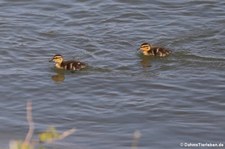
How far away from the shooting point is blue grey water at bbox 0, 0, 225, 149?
27.7ft

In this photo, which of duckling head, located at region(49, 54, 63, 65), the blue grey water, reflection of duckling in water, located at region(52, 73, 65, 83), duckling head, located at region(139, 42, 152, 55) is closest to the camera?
the blue grey water

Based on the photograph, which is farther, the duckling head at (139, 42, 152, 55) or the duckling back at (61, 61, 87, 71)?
the duckling head at (139, 42, 152, 55)

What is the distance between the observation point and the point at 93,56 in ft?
36.6

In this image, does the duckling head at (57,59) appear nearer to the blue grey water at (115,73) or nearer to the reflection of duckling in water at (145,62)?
the blue grey water at (115,73)

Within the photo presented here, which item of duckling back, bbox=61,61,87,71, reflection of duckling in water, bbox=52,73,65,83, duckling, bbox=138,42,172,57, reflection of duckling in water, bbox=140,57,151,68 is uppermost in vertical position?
duckling, bbox=138,42,172,57

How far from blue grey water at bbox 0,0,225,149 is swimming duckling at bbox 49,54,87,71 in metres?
0.10

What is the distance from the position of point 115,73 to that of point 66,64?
2.60 feet

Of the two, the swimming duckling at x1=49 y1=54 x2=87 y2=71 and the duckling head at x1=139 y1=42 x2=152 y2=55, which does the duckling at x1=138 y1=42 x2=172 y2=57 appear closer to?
the duckling head at x1=139 y1=42 x2=152 y2=55

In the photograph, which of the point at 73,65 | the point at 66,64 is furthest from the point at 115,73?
the point at 66,64

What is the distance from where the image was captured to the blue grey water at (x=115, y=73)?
8.43 meters

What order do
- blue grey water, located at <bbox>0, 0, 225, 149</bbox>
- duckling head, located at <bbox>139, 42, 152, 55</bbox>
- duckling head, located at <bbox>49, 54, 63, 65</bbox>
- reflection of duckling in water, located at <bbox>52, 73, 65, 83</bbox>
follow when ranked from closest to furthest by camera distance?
blue grey water, located at <bbox>0, 0, 225, 149</bbox> < reflection of duckling in water, located at <bbox>52, 73, 65, 83</bbox> < duckling head, located at <bbox>49, 54, 63, 65</bbox> < duckling head, located at <bbox>139, 42, 152, 55</bbox>

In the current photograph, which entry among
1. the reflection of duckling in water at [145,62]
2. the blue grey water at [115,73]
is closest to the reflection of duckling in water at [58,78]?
the blue grey water at [115,73]

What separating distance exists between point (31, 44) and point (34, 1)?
2.62m

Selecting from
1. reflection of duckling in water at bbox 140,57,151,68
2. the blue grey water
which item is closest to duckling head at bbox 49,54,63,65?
the blue grey water
